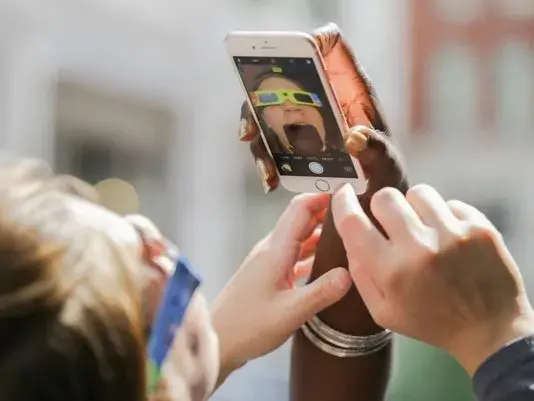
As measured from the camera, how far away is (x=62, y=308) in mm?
344

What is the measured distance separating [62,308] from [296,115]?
9.7 inches

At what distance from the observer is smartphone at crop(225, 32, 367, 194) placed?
520mm

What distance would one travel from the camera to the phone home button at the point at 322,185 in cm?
57

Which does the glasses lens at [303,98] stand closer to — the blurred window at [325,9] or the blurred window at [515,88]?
the blurred window at [325,9]

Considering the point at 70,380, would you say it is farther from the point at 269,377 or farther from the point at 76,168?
the point at 76,168

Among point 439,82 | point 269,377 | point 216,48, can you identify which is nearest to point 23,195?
point 269,377

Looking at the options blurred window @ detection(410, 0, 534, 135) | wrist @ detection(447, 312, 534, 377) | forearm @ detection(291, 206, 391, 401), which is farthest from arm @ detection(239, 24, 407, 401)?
blurred window @ detection(410, 0, 534, 135)

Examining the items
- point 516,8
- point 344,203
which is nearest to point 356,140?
point 344,203

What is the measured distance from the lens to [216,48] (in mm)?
1030

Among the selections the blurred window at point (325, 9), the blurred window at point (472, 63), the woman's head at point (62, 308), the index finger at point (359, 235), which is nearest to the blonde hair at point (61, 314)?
the woman's head at point (62, 308)

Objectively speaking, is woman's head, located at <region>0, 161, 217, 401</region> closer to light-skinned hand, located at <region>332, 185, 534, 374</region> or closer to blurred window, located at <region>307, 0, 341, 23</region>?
light-skinned hand, located at <region>332, 185, 534, 374</region>

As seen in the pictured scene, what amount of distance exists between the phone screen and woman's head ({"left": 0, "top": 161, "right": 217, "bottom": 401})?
0.64 ft

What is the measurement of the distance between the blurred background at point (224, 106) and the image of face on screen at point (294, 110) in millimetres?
316

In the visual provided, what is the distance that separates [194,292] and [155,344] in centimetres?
4
